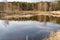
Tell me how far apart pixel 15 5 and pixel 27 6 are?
8.35 feet

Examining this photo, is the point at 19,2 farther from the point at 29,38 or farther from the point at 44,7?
the point at 29,38

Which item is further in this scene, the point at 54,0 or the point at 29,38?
the point at 54,0

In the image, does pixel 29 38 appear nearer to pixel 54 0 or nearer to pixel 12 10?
pixel 12 10

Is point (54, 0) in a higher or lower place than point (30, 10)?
higher

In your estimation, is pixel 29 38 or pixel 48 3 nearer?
pixel 29 38

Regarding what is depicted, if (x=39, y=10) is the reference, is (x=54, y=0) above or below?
above

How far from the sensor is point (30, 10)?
103 ft

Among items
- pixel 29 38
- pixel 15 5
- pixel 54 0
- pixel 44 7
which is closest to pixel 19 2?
pixel 15 5

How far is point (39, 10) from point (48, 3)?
2.41 m

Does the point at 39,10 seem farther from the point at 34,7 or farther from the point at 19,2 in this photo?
the point at 19,2

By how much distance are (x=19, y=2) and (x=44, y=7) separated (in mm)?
5246

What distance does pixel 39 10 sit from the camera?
1225 inches

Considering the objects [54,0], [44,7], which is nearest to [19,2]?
[44,7]

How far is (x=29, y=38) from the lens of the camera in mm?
10578
